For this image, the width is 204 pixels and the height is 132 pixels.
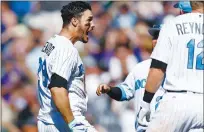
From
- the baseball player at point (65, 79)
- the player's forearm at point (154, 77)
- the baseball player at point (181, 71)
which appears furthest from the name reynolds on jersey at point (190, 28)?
the baseball player at point (65, 79)

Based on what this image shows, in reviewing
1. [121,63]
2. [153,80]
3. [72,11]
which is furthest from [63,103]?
[121,63]

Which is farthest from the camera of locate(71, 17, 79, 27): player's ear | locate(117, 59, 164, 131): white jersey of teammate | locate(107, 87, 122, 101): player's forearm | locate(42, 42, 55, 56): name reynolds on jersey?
locate(117, 59, 164, 131): white jersey of teammate

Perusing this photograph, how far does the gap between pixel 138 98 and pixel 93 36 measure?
3.03 meters

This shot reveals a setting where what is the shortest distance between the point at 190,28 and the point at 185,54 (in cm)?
21

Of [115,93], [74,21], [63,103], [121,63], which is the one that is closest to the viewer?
[63,103]

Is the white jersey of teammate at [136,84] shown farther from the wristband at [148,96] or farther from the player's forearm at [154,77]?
the player's forearm at [154,77]

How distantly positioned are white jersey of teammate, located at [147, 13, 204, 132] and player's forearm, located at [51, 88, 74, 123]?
0.73 metres

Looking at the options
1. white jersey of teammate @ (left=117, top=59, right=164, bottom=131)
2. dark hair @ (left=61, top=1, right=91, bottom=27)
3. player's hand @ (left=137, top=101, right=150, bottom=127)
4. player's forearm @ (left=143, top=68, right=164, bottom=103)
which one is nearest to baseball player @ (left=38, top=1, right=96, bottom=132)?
dark hair @ (left=61, top=1, right=91, bottom=27)

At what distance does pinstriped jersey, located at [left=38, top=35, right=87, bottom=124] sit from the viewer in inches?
229

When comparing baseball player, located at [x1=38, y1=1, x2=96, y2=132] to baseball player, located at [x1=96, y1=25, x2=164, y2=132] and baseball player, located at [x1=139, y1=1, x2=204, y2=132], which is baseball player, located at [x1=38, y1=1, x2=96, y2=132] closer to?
baseball player, located at [x1=139, y1=1, x2=204, y2=132]

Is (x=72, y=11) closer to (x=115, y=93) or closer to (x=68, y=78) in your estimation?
(x=68, y=78)

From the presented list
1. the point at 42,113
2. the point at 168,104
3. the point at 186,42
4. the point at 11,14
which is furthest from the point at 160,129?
the point at 11,14

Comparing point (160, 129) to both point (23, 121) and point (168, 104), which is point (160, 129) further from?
point (23, 121)

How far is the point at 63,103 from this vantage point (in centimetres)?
561
